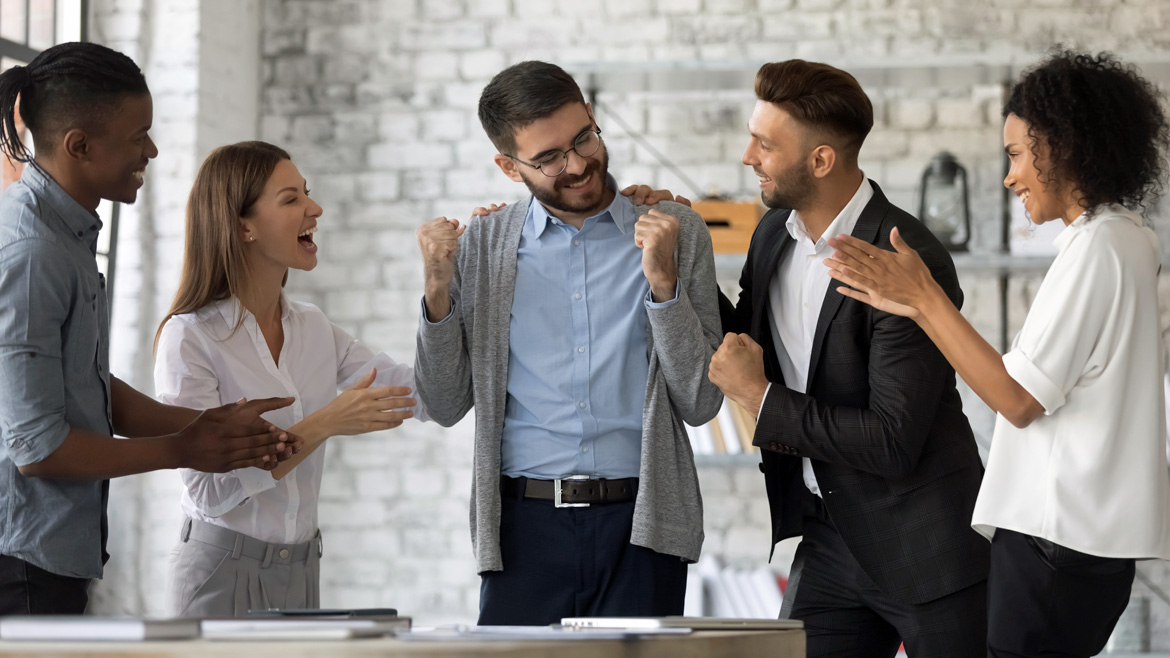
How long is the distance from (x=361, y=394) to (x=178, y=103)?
2172mm

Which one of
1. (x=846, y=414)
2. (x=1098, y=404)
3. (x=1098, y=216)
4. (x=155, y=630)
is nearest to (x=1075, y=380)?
(x=1098, y=404)

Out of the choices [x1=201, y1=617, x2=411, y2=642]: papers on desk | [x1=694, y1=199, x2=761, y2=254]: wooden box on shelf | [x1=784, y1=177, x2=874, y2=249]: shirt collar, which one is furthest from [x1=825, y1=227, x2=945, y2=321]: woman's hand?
[x1=694, y1=199, x2=761, y2=254]: wooden box on shelf

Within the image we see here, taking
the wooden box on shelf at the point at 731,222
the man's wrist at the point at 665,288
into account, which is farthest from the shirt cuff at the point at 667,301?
the wooden box on shelf at the point at 731,222

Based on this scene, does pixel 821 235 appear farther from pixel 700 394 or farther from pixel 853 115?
pixel 700 394

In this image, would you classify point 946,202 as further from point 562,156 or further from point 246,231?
point 246,231

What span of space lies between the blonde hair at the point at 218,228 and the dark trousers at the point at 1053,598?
1.52m

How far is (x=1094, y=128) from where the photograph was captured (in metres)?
1.89

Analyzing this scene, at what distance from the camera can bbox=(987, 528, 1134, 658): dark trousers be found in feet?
5.90

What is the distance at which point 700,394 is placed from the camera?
6.98 feet

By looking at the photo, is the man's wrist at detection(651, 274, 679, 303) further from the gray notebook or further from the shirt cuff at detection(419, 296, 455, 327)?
the gray notebook

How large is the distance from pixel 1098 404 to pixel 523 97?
1.18 m

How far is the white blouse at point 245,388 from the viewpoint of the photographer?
2.15 meters

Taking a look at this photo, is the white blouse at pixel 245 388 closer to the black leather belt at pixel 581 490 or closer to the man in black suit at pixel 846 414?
the black leather belt at pixel 581 490

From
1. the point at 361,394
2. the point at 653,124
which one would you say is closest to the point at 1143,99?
the point at 361,394
